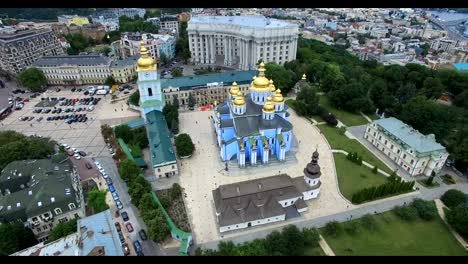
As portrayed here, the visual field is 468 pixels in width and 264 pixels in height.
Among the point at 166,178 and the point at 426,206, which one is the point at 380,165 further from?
the point at 166,178

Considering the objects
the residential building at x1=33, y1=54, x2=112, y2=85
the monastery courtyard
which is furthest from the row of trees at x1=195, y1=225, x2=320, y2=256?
the residential building at x1=33, y1=54, x2=112, y2=85

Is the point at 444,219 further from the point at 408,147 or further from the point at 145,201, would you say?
the point at 145,201

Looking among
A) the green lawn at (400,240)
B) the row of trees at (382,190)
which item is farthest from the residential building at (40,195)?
the row of trees at (382,190)

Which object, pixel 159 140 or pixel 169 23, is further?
pixel 169 23

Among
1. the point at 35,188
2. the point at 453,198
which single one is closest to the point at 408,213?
the point at 453,198

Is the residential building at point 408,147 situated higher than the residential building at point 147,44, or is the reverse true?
the residential building at point 147,44

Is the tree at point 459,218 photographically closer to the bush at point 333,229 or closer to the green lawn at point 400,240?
the green lawn at point 400,240
